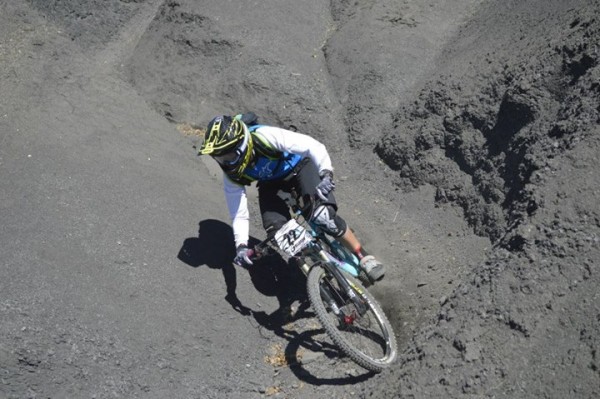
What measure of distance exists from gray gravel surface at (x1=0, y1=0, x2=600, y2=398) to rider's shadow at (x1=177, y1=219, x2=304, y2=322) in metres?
0.03

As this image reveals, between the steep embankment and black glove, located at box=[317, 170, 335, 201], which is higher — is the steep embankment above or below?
above

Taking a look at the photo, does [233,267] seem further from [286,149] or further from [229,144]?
[229,144]

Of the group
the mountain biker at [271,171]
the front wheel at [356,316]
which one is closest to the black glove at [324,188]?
the mountain biker at [271,171]

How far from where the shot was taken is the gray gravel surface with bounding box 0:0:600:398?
593 cm

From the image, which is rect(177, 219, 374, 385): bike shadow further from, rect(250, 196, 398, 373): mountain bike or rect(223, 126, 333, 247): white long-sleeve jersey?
rect(223, 126, 333, 247): white long-sleeve jersey

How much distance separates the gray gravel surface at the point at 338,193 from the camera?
19.5 ft

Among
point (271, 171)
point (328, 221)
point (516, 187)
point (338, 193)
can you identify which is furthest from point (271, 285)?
point (516, 187)

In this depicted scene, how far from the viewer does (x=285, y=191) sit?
24.2 feet

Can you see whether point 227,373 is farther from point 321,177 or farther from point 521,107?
point 521,107

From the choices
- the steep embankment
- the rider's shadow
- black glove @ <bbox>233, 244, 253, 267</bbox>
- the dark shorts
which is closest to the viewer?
the steep embankment

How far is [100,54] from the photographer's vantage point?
11938mm

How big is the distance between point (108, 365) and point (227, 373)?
3.75ft

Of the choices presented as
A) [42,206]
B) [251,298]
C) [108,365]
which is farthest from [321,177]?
[42,206]

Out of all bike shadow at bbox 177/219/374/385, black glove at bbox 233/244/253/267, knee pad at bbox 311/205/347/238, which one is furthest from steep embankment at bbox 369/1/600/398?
black glove at bbox 233/244/253/267
